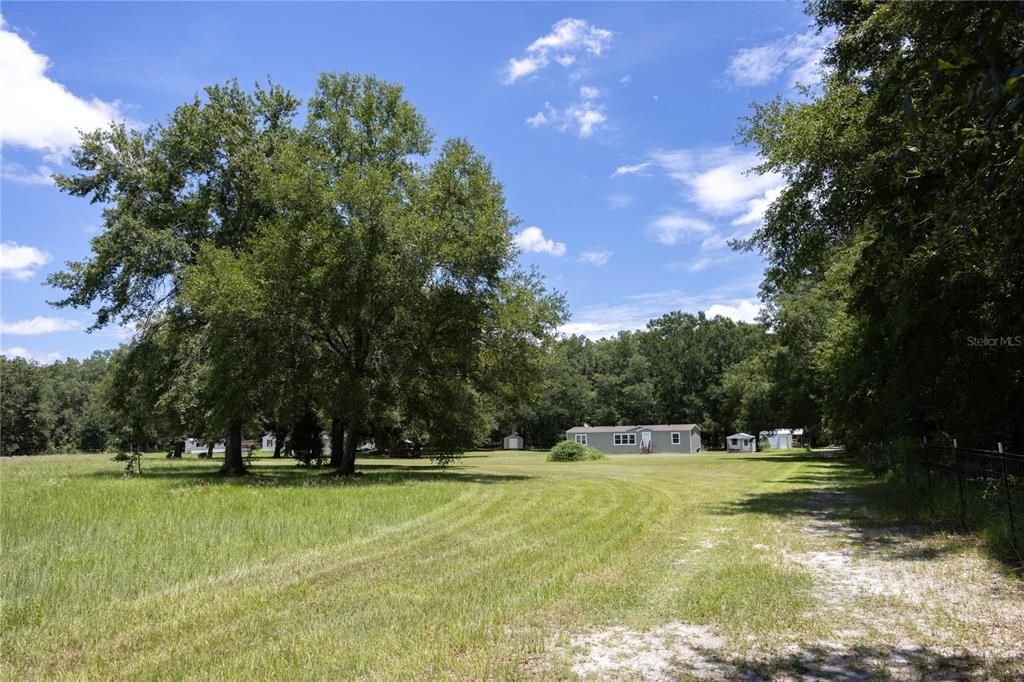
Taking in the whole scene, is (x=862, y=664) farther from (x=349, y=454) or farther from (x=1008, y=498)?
(x=349, y=454)

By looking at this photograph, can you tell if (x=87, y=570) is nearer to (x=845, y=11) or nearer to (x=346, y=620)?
(x=346, y=620)

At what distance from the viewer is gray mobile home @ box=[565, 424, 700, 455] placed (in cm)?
6988

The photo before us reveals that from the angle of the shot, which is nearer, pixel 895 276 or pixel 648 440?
pixel 895 276

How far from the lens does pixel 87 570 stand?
763 cm

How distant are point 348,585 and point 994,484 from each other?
8.44 meters

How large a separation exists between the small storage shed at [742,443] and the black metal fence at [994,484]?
67.2 meters

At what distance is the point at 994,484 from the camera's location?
892 centimetres

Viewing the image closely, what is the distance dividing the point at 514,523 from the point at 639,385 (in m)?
80.2

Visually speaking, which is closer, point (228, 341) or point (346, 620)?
point (346, 620)

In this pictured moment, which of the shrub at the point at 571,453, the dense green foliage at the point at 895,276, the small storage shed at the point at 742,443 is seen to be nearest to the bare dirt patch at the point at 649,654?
the dense green foliage at the point at 895,276

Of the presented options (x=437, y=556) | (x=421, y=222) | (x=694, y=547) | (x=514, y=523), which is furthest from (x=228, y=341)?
(x=694, y=547)

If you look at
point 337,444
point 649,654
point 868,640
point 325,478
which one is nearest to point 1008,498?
point 868,640

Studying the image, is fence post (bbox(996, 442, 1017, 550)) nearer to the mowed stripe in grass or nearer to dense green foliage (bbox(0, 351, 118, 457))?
the mowed stripe in grass

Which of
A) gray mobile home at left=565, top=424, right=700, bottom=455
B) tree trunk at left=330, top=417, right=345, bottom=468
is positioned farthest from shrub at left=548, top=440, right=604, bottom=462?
tree trunk at left=330, top=417, right=345, bottom=468
